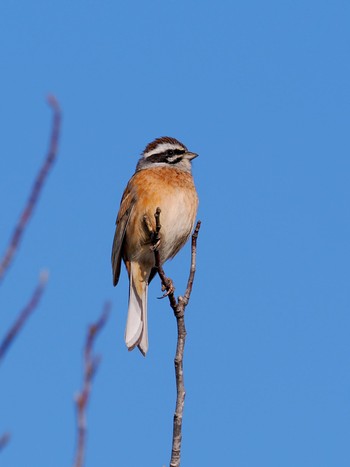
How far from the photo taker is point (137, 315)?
829cm

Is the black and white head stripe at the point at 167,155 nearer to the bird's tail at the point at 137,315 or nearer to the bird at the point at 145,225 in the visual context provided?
the bird at the point at 145,225

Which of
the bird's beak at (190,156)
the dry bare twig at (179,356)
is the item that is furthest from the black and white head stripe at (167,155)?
the dry bare twig at (179,356)

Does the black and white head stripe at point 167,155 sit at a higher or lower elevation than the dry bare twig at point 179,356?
higher

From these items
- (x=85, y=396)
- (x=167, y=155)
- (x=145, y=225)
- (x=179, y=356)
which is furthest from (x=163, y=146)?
(x=85, y=396)

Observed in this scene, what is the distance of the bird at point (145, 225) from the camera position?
826cm

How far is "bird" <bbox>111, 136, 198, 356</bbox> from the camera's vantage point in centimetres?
826

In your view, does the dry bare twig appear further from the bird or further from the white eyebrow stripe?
the white eyebrow stripe

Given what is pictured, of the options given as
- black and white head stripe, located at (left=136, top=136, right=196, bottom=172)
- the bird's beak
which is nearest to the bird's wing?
black and white head stripe, located at (left=136, top=136, right=196, bottom=172)

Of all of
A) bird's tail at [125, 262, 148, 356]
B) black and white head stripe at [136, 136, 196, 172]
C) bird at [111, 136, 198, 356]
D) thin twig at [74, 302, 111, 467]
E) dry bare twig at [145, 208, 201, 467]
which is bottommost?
thin twig at [74, 302, 111, 467]

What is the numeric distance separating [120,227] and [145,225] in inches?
25.4

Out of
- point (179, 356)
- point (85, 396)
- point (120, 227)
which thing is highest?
point (120, 227)

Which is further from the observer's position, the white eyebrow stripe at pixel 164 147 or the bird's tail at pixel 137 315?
the white eyebrow stripe at pixel 164 147

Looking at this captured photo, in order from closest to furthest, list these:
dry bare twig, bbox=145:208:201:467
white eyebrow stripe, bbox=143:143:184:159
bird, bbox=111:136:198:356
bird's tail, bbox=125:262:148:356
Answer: dry bare twig, bbox=145:208:201:467, bird's tail, bbox=125:262:148:356, bird, bbox=111:136:198:356, white eyebrow stripe, bbox=143:143:184:159

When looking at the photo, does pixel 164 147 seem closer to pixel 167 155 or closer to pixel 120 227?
pixel 167 155
